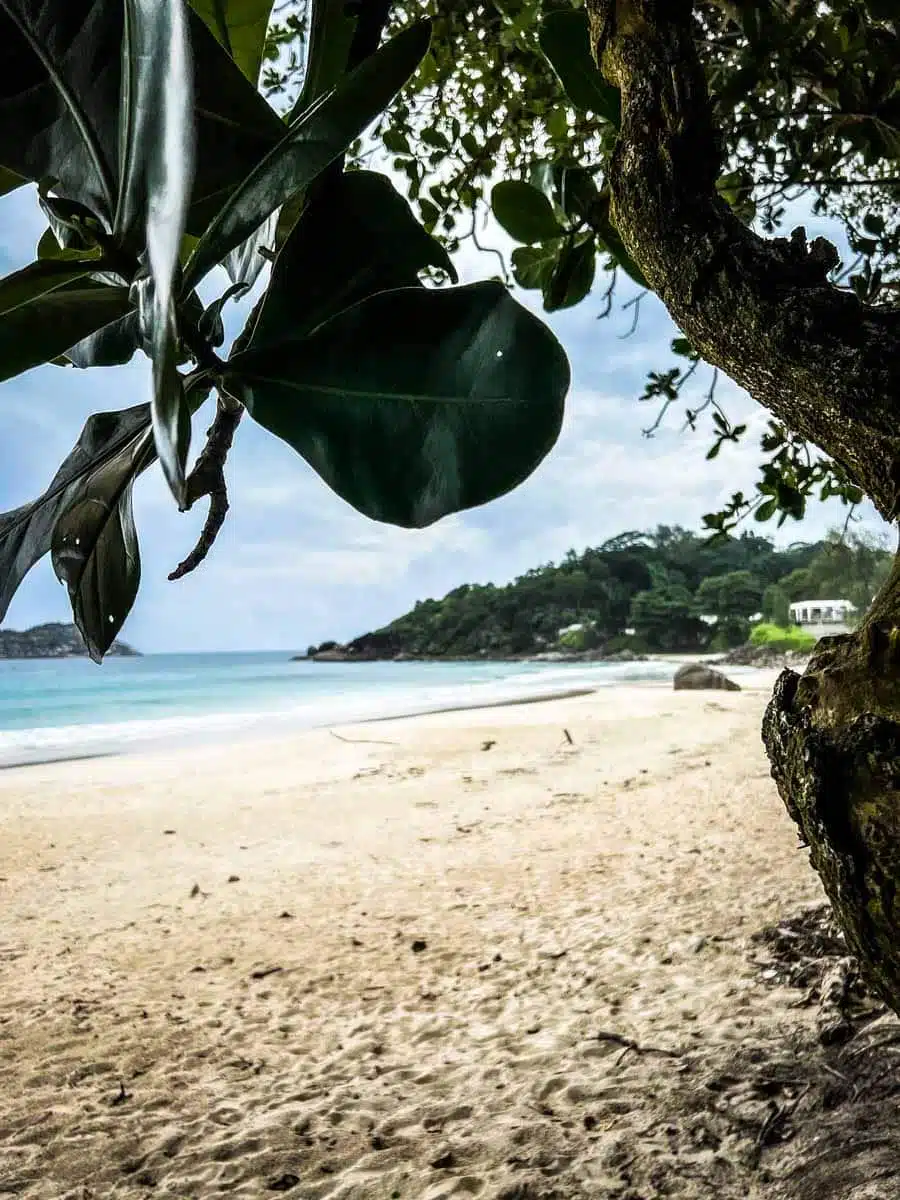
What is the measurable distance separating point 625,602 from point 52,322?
25400 millimetres

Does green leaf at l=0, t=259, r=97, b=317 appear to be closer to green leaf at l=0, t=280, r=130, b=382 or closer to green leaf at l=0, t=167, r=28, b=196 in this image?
green leaf at l=0, t=280, r=130, b=382

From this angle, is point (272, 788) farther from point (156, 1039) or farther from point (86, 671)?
point (86, 671)

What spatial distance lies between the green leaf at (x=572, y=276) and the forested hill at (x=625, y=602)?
20.2 m

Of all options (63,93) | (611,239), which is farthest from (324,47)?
(611,239)

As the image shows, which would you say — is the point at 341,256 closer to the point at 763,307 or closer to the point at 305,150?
the point at 305,150

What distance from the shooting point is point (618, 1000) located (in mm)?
1620

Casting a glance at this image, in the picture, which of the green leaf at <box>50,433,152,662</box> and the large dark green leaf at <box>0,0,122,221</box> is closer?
the large dark green leaf at <box>0,0,122,221</box>

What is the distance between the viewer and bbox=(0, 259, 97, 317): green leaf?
31cm

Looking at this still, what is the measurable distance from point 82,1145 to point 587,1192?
74 cm

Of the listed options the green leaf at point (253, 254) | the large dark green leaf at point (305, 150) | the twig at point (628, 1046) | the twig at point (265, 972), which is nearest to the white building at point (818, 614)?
the twig at point (265, 972)

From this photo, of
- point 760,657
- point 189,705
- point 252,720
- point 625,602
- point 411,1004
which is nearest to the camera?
point 411,1004

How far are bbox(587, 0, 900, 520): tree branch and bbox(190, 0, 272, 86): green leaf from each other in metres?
0.37

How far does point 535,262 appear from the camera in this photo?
0.84 metres

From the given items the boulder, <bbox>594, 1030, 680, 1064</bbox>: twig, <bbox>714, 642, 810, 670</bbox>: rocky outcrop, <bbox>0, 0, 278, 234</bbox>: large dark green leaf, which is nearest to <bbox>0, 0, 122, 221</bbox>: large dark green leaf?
<bbox>0, 0, 278, 234</bbox>: large dark green leaf
